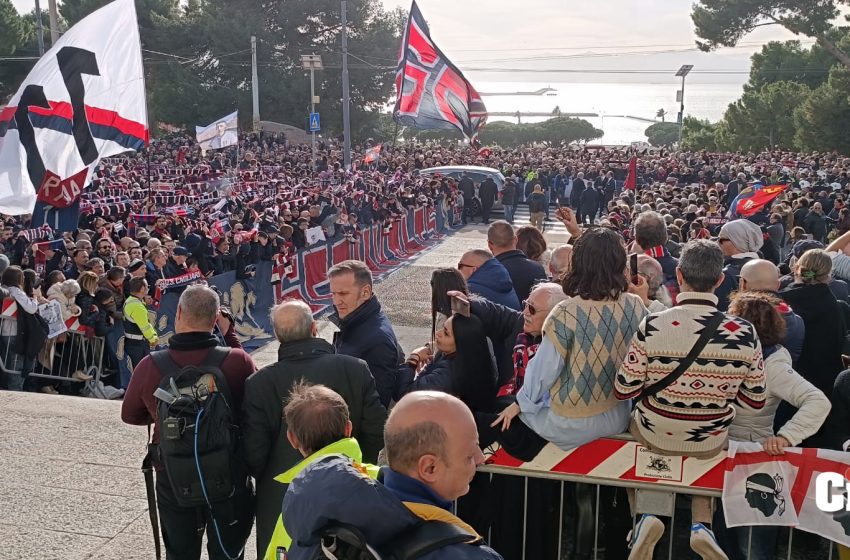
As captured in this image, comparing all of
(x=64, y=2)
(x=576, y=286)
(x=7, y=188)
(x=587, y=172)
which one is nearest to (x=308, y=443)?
(x=576, y=286)

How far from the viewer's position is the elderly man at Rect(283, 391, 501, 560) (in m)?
2.15

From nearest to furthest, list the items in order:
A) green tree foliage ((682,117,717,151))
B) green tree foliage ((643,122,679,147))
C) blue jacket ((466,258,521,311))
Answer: blue jacket ((466,258,521,311))
green tree foliage ((682,117,717,151))
green tree foliage ((643,122,679,147))

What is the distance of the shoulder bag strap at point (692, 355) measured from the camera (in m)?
3.46

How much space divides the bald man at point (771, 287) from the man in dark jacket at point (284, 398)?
2283 millimetres

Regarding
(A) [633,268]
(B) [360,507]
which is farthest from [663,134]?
(B) [360,507]

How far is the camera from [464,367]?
13.7 feet

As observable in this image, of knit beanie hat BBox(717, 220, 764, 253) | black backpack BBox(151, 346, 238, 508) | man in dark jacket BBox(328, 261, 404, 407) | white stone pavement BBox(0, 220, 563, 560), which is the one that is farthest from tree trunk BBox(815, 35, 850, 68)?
black backpack BBox(151, 346, 238, 508)

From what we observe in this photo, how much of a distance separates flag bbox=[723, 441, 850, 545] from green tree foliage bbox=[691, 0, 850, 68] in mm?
45862

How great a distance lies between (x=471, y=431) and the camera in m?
2.34

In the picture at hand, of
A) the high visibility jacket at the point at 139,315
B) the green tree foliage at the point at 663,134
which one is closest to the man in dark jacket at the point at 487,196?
the high visibility jacket at the point at 139,315

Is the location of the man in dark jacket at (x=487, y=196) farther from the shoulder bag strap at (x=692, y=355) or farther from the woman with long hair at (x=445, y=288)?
the shoulder bag strap at (x=692, y=355)

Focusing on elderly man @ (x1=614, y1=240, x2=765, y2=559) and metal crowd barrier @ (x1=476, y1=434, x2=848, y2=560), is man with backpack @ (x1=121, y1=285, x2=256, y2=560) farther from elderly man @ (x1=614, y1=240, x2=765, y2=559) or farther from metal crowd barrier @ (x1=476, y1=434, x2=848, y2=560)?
elderly man @ (x1=614, y1=240, x2=765, y2=559)

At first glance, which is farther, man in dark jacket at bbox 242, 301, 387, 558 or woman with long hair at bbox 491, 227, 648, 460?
man in dark jacket at bbox 242, 301, 387, 558

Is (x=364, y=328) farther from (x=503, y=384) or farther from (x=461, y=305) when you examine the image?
(x=503, y=384)
